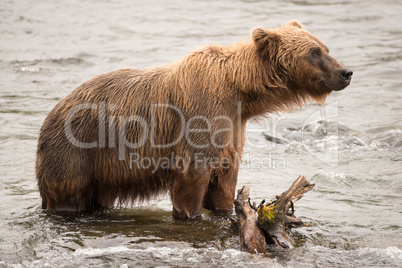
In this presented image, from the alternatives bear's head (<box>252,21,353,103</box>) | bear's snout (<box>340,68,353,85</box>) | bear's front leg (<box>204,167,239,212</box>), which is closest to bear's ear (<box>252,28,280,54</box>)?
bear's head (<box>252,21,353,103</box>)

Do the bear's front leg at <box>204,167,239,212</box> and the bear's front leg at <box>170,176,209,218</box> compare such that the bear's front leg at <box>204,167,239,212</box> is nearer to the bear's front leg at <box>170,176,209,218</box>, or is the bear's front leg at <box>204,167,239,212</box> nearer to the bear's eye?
the bear's front leg at <box>170,176,209,218</box>

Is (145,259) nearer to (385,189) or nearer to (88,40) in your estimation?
(385,189)

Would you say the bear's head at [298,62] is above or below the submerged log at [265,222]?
above

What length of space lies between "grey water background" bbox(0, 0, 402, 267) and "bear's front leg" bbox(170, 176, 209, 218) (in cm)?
15

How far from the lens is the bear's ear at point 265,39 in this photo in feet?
20.5

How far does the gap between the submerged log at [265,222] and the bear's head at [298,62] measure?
43.7 inches

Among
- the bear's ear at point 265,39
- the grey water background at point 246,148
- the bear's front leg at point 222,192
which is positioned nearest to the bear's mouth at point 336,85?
the bear's ear at point 265,39

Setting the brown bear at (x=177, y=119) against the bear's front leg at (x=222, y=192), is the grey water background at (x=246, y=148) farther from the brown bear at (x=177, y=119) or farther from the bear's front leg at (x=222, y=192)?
the brown bear at (x=177, y=119)

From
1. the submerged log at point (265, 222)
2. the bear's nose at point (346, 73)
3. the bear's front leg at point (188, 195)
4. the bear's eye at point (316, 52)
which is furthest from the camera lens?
the bear's front leg at point (188, 195)

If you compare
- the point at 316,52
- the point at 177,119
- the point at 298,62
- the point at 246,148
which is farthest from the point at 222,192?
the point at 246,148

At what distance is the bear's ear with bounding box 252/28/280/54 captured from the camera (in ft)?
20.5

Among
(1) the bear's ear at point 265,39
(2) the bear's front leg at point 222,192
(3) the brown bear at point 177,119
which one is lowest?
(2) the bear's front leg at point 222,192

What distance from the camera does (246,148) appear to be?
9953 millimetres

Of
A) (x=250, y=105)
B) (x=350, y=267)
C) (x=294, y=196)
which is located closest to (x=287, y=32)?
(x=250, y=105)
